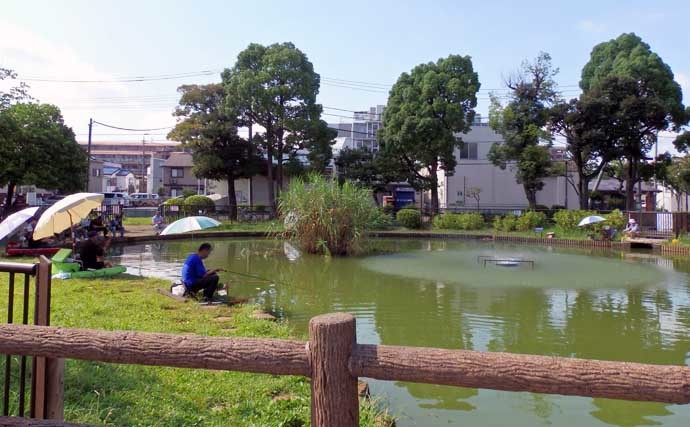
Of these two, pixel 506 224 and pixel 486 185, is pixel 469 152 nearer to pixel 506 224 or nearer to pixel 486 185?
pixel 486 185

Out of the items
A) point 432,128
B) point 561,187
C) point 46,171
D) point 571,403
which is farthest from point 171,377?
point 561,187

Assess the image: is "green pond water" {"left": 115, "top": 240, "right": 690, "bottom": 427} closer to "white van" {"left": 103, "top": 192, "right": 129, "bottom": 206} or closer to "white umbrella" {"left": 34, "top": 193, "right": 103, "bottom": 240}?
"white umbrella" {"left": 34, "top": 193, "right": 103, "bottom": 240}

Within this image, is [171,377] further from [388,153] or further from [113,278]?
[388,153]

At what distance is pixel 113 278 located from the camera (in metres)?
10.5

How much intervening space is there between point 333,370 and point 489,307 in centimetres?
742

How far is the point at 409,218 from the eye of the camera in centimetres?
Answer: 2673

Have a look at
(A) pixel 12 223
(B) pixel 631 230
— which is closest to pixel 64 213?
(A) pixel 12 223

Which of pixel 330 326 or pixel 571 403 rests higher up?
pixel 330 326

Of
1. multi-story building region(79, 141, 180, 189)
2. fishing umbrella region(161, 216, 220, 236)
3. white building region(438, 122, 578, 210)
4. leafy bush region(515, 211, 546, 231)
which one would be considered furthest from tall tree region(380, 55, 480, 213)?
multi-story building region(79, 141, 180, 189)

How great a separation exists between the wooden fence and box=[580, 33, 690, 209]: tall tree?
26894 millimetres

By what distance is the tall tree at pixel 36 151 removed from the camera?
2297 centimetres

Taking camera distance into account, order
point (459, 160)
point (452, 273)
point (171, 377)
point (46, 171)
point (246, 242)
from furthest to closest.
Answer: point (459, 160) → point (46, 171) → point (246, 242) → point (452, 273) → point (171, 377)

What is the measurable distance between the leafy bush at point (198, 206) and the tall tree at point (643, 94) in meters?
20.8

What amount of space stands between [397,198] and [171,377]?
125 feet
